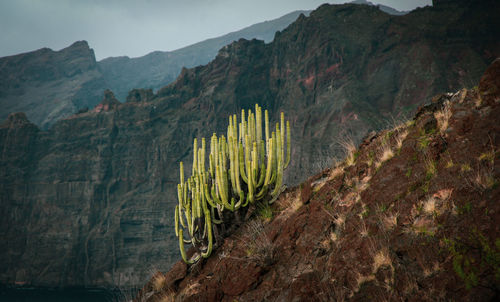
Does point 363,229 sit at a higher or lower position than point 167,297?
higher

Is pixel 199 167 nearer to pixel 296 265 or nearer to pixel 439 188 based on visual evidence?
pixel 296 265

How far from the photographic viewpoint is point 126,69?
182750 mm

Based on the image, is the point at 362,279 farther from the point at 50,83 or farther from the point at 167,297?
the point at 50,83

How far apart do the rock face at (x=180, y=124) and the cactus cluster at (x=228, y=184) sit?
4074 centimetres

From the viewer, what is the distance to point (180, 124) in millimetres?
77125

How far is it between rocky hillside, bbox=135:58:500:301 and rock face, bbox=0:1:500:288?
41.6m

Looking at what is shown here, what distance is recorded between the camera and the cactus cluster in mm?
6422

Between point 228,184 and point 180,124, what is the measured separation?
7317 centimetres

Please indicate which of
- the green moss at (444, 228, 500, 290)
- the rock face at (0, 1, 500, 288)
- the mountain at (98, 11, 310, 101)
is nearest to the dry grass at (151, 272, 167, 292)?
the green moss at (444, 228, 500, 290)

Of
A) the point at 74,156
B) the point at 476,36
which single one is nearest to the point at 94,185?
the point at 74,156

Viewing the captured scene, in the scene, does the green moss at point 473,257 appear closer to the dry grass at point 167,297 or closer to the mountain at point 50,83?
the dry grass at point 167,297

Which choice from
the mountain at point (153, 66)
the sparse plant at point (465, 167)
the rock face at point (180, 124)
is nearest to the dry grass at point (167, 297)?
the sparse plant at point (465, 167)

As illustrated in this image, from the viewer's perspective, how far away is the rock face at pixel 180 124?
163 feet

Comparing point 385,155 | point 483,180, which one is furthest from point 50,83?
point 483,180
